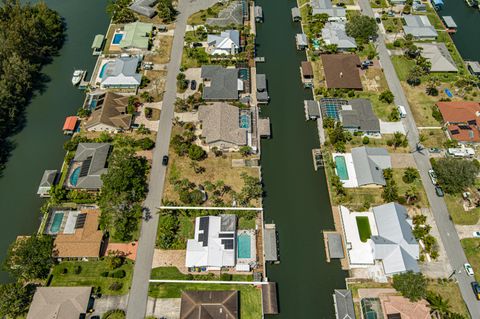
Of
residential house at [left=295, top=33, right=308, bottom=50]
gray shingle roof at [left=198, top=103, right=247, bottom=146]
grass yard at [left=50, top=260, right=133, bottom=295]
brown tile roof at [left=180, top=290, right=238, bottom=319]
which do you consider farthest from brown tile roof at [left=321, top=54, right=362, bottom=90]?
grass yard at [left=50, top=260, right=133, bottom=295]

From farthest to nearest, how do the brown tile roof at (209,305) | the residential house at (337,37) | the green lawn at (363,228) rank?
1. the residential house at (337,37)
2. the green lawn at (363,228)
3. the brown tile roof at (209,305)

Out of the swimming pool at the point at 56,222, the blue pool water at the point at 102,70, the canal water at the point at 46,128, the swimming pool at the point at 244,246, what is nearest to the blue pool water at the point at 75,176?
the canal water at the point at 46,128

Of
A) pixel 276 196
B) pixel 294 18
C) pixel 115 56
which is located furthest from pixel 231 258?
pixel 294 18

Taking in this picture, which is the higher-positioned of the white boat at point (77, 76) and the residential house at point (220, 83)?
the white boat at point (77, 76)

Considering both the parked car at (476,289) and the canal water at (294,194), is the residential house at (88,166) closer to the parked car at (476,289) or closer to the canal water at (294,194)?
the canal water at (294,194)

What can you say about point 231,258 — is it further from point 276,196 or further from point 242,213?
point 276,196

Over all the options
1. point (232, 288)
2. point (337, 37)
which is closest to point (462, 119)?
point (337, 37)
